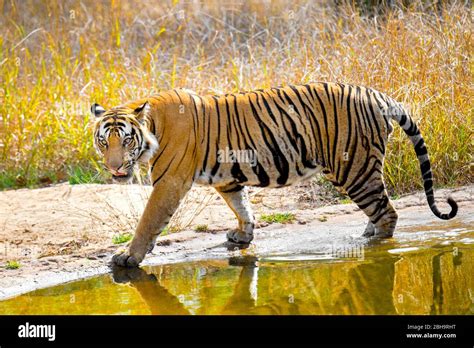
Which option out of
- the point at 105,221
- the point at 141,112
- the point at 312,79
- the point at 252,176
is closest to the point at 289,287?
the point at 252,176

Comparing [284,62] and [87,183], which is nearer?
[87,183]

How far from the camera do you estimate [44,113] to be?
9891mm

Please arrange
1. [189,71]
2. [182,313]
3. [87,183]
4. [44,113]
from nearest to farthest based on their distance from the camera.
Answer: [182,313]
[87,183]
[44,113]
[189,71]

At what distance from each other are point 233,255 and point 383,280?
138 cm

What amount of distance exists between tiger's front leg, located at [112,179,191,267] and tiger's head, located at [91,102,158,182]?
A: 0.25 m

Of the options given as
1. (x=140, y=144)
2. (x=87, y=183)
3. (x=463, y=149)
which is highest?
(x=140, y=144)

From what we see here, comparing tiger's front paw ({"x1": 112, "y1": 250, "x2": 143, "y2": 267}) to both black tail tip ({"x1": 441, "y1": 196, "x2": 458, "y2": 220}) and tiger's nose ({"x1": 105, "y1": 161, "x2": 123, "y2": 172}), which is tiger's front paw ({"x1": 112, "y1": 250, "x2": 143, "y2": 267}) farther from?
black tail tip ({"x1": 441, "y1": 196, "x2": 458, "y2": 220})

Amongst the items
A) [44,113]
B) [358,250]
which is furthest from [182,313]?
[44,113]

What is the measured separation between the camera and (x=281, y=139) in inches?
250

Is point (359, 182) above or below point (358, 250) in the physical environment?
above

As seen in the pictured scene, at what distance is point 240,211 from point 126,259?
1.10 meters

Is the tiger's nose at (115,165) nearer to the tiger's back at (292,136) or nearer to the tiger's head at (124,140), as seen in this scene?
the tiger's head at (124,140)

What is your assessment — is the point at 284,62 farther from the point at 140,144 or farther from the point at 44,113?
the point at 140,144

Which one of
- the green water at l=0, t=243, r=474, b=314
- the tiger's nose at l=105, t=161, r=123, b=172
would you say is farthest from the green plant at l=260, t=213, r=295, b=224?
the tiger's nose at l=105, t=161, r=123, b=172
